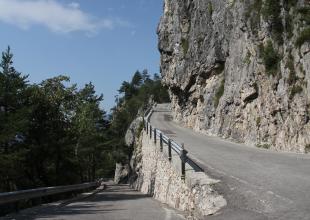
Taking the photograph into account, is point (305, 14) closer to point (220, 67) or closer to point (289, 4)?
point (289, 4)

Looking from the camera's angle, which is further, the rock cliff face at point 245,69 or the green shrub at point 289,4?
the green shrub at point 289,4

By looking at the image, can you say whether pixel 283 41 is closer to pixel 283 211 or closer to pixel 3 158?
pixel 3 158

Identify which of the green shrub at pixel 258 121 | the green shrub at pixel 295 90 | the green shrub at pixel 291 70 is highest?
the green shrub at pixel 291 70

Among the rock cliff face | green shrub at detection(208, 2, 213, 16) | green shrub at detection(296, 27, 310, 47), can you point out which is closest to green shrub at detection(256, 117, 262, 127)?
the rock cliff face

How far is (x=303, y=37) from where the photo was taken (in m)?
24.9

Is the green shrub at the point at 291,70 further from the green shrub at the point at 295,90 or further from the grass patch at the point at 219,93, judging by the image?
the grass patch at the point at 219,93

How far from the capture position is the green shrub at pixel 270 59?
28684 mm

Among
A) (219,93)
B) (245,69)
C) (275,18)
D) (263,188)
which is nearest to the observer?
(263,188)

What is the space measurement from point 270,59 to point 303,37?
4.31 m

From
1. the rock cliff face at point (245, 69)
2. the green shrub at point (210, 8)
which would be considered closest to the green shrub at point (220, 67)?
the rock cliff face at point (245, 69)

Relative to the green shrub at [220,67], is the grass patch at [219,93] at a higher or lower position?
lower

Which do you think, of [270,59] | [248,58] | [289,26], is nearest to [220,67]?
[248,58]

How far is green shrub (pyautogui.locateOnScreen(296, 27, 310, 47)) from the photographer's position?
80.9ft

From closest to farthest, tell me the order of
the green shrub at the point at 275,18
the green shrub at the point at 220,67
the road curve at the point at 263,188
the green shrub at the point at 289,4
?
the road curve at the point at 263,188, the green shrub at the point at 289,4, the green shrub at the point at 275,18, the green shrub at the point at 220,67
